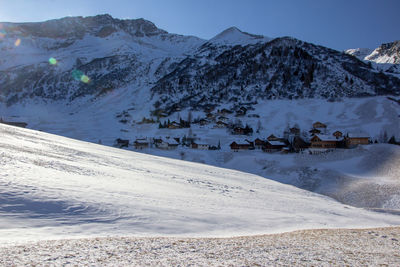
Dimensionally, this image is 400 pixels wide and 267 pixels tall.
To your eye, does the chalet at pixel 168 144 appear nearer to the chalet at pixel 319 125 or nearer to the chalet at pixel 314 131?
the chalet at pixel 314 131

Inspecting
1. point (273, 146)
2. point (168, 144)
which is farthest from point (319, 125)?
point (168, 144)

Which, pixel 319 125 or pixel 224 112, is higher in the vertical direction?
pixel 224 112

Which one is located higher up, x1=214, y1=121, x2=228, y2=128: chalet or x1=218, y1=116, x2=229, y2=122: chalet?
x1=218, y1=116, x2=229, y2=122: chalet

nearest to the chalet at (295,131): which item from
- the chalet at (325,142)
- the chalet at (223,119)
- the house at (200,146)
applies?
the chalet at (325,142)

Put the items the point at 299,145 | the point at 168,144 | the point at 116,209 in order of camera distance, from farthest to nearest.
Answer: the point at 168,144, the point at 299,145, the point at 116,209

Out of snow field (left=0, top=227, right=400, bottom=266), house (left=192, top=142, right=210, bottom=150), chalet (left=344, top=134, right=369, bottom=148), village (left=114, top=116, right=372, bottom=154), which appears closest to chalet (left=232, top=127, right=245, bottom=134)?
village (left=114, top=116, right=372, bottom=154)

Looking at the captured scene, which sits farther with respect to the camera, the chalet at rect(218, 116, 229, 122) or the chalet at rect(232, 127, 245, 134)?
the chalet at rect(218, 116, 229, 122)

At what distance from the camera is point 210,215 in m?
13.1

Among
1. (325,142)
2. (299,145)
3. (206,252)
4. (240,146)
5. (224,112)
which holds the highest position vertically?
(224,112)

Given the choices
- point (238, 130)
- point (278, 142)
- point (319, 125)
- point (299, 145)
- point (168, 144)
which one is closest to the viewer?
point (299, 145)

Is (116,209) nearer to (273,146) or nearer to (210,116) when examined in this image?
(273,146)

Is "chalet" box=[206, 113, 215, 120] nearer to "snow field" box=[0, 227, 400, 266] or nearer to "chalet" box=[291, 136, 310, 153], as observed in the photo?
"chalet" box=[291, 136, 310, 153]

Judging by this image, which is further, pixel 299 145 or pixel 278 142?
pixel 278 142

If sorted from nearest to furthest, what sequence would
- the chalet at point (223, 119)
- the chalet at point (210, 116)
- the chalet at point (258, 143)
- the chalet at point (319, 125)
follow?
the chalet at point (258, 143), the chalet at point (319, 125), the chalet at point (223, 119), the chalet at point (210, 116)
